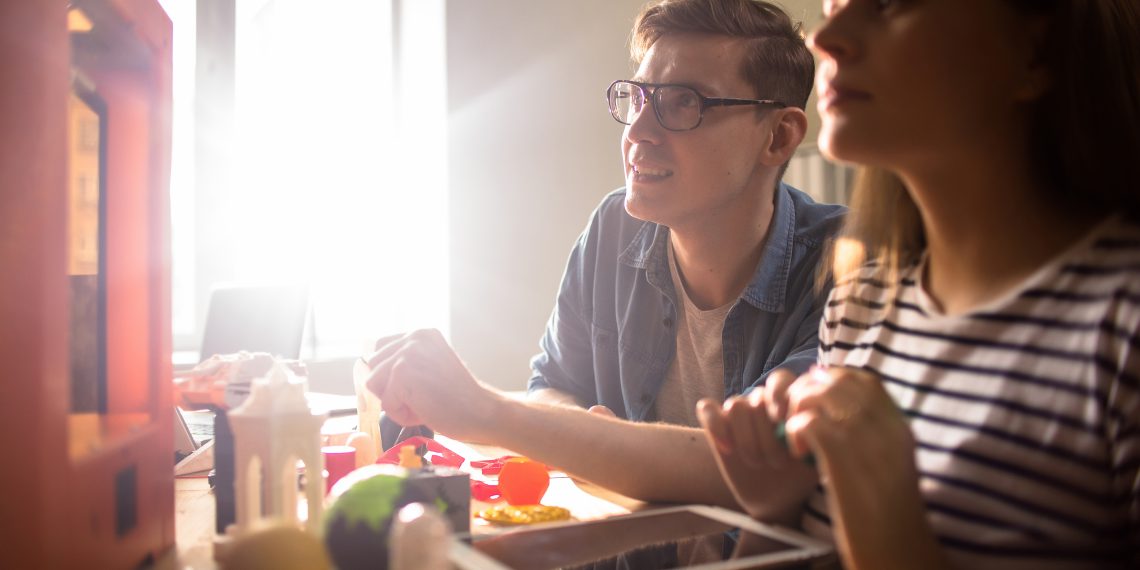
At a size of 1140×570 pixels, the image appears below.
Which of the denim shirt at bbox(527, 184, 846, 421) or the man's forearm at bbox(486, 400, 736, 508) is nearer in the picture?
the man's forearm at bbox(486, 400, 736, 508)

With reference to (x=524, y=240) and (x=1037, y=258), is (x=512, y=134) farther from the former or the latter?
(x=1037, y=258)

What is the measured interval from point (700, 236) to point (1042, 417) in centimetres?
93

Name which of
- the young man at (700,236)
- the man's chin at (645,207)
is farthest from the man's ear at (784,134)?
the man's chin at (645,207)

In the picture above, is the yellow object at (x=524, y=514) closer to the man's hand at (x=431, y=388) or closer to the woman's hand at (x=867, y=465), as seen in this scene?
the man's hand at (x=431, y=388)

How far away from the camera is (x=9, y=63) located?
59cm

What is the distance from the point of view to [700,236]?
157 centimetres

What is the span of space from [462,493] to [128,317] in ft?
1.18

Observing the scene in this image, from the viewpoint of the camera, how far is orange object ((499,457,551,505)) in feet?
3.43

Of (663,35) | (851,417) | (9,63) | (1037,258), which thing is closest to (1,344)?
(9,63)

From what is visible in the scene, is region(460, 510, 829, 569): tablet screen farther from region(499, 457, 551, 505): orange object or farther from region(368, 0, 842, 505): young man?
region(368, 0, 842, 505): young man

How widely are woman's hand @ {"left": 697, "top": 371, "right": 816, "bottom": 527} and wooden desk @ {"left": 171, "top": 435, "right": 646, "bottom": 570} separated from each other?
0.15 m

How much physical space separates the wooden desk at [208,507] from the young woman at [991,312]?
0.96 feet

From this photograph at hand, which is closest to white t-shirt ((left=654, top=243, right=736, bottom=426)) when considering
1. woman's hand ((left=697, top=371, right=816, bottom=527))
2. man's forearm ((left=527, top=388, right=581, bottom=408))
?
man's forearm ((left=527, top=388, right=581, bottom=408))

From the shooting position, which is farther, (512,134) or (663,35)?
(512,134)
